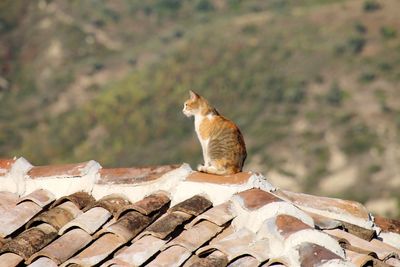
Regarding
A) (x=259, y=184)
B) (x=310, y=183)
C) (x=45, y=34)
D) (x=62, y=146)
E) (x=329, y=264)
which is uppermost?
(x=45, y=34)

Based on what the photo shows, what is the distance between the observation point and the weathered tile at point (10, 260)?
5511 millimetres

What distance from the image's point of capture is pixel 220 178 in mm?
6336

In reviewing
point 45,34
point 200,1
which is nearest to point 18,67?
point 45,34

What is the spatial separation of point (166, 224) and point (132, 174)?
2.75ft

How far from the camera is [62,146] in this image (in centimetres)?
4681

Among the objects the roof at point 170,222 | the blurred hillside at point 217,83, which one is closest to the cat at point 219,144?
the roof at point 170,222

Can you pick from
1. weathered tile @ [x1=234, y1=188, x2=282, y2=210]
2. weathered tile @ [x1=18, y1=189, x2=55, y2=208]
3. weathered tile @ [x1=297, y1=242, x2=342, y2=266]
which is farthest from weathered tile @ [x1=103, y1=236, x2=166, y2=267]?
weathered tile @ [x1=18, y1=189, x2=55, y2=208]

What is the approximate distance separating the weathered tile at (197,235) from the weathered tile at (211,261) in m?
0.13

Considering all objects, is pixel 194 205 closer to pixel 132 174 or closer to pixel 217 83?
pixel 132 174

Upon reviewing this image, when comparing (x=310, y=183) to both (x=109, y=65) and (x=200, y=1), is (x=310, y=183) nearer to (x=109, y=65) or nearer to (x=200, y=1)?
(x=109, y=65)

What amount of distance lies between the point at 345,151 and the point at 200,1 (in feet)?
74.3

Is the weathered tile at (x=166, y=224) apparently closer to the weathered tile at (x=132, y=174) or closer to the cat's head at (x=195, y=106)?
the weathered tile at (x=132, y=174)

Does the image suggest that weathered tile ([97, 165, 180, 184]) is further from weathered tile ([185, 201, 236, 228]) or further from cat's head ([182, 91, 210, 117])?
cat's head ([182, 91, 210, 117])

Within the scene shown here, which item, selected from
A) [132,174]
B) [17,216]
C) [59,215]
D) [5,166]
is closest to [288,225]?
[132,174]
